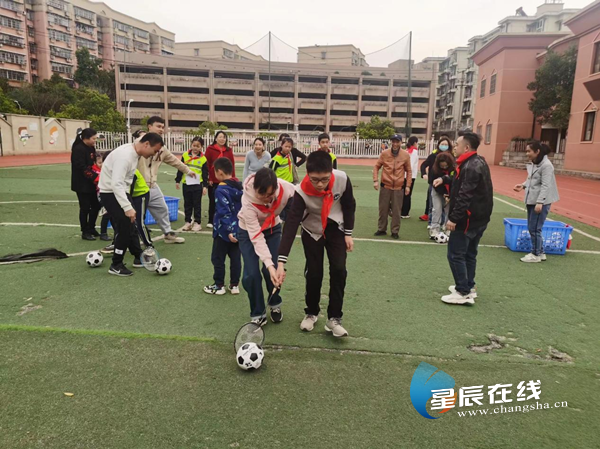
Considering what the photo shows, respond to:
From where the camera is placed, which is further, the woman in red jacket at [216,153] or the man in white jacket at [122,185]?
the woman in red jacket at [216,153]

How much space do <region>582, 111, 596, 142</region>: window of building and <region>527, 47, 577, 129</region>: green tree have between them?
2467 mm

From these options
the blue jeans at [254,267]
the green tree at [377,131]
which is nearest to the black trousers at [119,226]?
the blue jeans at [254,267]

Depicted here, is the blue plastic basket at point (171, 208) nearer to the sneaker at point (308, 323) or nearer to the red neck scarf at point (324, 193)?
the sneaker at point (308, 323)

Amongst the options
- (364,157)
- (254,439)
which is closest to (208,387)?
(254,439)

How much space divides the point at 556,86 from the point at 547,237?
25335 millimetres

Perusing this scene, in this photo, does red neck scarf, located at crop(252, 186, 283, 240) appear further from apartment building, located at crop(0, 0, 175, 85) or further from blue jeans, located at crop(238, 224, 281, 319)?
apartment building, located at crop(0, 0, 175, 85)

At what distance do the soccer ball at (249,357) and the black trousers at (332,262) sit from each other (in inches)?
36.6

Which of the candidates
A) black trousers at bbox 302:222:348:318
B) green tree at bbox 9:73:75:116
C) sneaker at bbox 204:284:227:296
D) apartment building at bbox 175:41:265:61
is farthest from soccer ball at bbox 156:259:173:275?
apartment building at bbox 175:41:265:61

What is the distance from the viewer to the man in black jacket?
4.86 meters

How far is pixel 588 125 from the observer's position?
77.7ft

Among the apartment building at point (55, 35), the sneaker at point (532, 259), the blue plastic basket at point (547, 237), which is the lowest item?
the sneaker at point (532, 259)

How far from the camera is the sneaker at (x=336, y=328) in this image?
3.99 m

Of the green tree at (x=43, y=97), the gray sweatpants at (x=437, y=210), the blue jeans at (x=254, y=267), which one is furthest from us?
the green tree at (x=43, y=97)

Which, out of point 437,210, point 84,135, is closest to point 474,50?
point 437,210
